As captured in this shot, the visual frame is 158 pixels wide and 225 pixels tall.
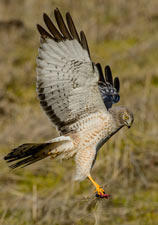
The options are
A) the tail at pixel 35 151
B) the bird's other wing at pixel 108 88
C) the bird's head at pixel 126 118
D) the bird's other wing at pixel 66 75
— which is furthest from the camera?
the bird's other wing at pixel 108 88

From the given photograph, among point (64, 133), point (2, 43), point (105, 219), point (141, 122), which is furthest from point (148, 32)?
point (64, 133)

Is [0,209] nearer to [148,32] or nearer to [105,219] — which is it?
[105,219]

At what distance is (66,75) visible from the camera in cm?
342

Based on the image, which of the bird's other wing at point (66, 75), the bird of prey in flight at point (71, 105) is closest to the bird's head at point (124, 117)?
the bird of prey in flight at point (71, 105)

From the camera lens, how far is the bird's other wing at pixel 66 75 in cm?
325

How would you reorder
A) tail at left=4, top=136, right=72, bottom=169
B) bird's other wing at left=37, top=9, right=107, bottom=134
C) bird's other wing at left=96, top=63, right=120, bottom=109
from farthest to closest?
bird's other wing at left=96, top=63, right=120, bottom=109 < tail at left=4, top=136, right=72, bottom=169 < bird's other wing at left=37, top=9, right=107, bottom=134

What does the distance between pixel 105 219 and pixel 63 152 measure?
193 cm

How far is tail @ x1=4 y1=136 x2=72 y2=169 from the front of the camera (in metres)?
3.38

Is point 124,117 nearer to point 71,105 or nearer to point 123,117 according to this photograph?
point 123,117

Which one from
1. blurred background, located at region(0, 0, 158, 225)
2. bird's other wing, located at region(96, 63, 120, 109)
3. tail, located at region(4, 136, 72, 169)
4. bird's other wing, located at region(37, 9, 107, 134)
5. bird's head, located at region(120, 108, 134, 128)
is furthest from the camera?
blurred background, located at region(0, 0, 158, 225)

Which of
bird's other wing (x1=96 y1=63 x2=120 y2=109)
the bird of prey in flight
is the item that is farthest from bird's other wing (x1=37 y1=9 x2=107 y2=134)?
bird's other wing (x1=96 y1=63 x2=120 y2=109)

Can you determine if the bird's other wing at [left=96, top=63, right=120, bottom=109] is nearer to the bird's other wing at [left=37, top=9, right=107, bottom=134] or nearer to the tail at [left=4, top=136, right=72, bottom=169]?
the bird's other wing at [left=37, top=9, right=107, bottom=134]

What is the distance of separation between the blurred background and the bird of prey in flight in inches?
14.0

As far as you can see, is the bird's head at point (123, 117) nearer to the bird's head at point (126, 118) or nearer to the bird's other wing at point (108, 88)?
the bird's head at point (126, 118)
